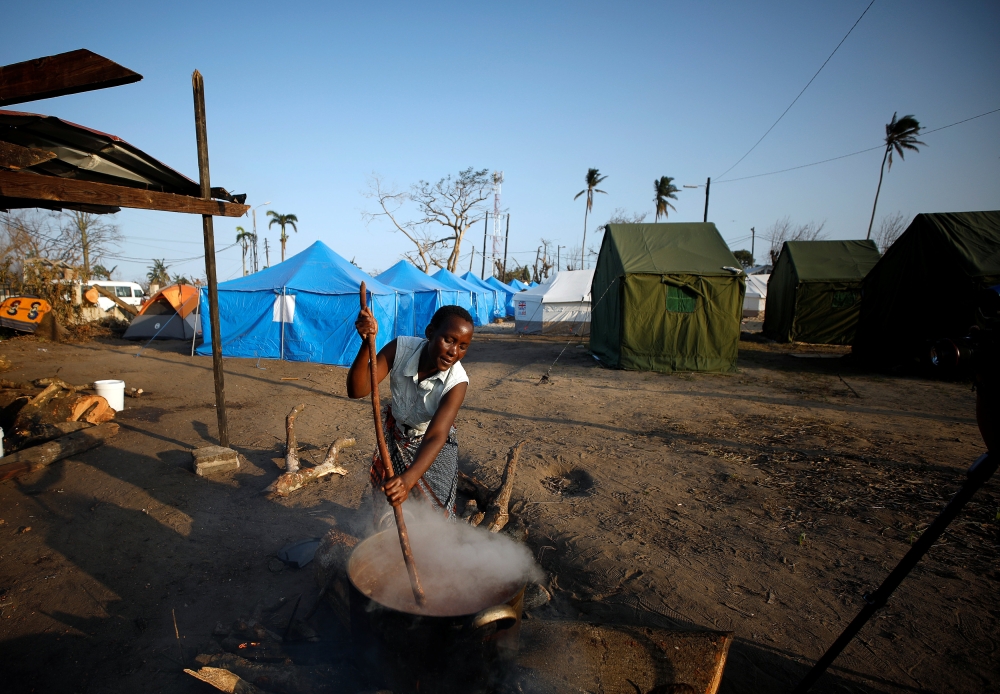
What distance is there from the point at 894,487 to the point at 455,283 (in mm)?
19959

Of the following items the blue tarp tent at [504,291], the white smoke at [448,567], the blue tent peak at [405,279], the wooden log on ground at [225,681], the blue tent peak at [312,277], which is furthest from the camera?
the blue tarp tent at [504,291]

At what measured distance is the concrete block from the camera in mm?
4566

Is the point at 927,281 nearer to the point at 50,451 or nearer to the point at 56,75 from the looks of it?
the point at 56,75

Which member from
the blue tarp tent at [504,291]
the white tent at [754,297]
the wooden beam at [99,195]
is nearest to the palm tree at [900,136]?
the white tent at [754,297]

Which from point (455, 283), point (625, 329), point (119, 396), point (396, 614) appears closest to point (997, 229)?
point (625, 329)

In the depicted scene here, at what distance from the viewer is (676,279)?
1048 centimetres

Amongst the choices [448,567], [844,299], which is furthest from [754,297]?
[448,567]

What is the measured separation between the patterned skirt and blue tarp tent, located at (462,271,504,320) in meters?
24.4

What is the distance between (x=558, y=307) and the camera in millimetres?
20375

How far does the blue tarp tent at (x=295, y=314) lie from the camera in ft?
38.5

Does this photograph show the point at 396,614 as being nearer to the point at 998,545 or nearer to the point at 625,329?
the point at 998,545

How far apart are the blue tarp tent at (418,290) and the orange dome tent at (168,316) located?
20.5ft

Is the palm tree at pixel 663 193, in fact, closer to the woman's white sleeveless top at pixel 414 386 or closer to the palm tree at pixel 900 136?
the palm tree at pixel 900 136

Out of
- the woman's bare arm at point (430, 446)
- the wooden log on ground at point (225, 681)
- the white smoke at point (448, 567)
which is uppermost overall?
the woman's bare arm at point (430, 446)
